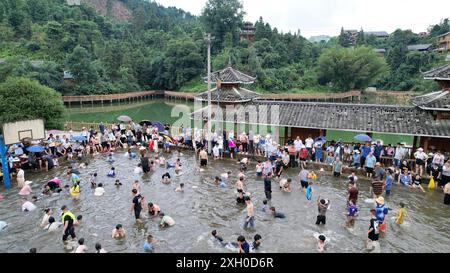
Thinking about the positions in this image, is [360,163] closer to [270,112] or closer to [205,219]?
[270,112]

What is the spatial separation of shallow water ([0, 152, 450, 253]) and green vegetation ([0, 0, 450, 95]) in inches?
1793

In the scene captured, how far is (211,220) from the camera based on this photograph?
13031 millimetres

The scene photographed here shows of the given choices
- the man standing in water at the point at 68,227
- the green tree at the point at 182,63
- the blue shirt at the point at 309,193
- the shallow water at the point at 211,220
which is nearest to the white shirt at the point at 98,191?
the shallow water at the point at 211,220

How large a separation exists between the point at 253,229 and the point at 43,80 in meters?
51.3

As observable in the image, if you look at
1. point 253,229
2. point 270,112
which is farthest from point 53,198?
point 270,112

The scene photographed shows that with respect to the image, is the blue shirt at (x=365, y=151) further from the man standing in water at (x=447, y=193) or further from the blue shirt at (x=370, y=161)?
the man standing in water at (x=447, y=193)

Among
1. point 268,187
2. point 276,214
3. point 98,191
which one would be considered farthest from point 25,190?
point 276,214

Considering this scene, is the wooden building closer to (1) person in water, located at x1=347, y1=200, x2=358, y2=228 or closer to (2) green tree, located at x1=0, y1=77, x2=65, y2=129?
(1) person in water, located at x1=347, y1=200, x2=358, y2=228

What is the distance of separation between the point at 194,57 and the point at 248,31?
2338 cm

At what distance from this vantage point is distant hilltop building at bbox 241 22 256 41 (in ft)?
286

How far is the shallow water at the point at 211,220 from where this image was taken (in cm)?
1128

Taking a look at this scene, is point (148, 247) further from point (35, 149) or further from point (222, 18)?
point (222, 18)

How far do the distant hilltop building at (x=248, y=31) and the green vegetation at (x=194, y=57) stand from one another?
11.7ft

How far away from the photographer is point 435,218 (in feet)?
43.6
